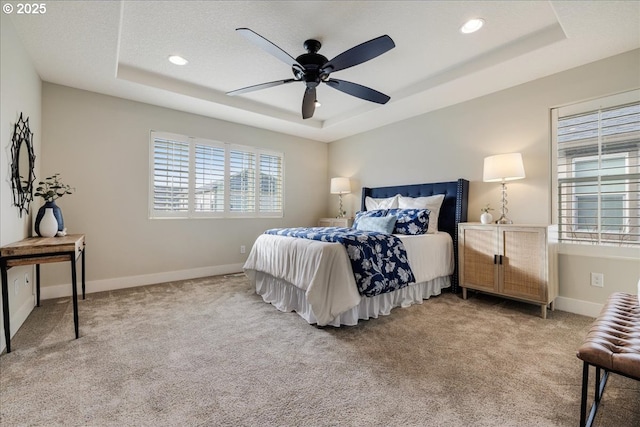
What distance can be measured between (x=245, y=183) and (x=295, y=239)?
7.64 ft

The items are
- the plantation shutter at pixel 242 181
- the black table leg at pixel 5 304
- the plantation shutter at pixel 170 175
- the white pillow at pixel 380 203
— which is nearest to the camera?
the black table leg at pixel 5 304

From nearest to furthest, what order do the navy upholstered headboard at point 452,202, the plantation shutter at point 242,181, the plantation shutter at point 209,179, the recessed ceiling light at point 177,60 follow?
the recessed ceiling light at point 177,60 → the navy upholstered headboard at point 452,202 → the plantation shutter at point 209,179 → the plantation shutter at point 242,181

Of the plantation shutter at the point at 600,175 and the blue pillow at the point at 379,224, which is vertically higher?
the plantation shutter at the point at 600,175

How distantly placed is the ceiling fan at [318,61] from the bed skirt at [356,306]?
1.96 m

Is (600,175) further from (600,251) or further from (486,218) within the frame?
(486,218)

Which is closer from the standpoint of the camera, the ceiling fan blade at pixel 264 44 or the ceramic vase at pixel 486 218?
the ceiling fan blade at pixel 264 44

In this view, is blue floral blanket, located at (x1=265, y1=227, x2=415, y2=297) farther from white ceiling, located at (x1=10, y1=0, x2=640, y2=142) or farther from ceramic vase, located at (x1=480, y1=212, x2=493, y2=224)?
white ceiling, located at (x1=10, y1=0, x2=640, y2=142)

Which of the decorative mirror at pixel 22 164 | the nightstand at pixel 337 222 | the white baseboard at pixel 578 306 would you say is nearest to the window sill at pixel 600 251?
the white baseboard at pixel 578 306

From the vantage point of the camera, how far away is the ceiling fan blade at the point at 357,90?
2739 millimetres

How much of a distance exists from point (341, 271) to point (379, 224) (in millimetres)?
1253

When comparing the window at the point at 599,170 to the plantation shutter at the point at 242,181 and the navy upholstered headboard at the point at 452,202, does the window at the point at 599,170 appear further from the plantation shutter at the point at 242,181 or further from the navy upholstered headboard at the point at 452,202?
the plantation shutter at the point at 242,181

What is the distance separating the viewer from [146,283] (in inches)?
154

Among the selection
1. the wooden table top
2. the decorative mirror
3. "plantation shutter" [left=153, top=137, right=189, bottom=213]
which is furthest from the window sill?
the decorative mirror

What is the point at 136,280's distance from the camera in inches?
152
